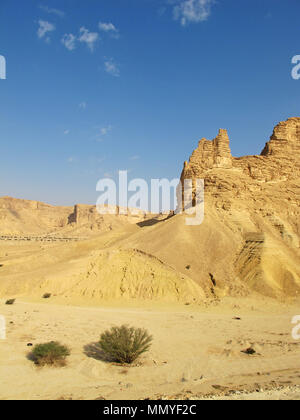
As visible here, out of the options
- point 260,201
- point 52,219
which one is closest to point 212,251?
point 260,201

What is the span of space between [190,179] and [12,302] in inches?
935

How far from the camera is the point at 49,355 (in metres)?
9.01

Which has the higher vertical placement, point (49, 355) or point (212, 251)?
point (212, 251)

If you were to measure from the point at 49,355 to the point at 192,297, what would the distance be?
1380 centimetres

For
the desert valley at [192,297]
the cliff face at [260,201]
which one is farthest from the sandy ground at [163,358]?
the cliff face at [260,201]

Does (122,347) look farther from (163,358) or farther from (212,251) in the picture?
(212,251)

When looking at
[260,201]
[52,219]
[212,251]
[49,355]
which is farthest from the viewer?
[52,219]

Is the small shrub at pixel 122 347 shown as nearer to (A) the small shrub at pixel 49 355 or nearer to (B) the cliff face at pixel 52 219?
(A) the small shrub at pixel 49 355

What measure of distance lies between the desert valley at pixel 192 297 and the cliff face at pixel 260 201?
0.12 meters

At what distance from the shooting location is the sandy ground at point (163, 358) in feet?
22.7

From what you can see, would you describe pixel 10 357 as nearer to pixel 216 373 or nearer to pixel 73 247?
pixel 216 373

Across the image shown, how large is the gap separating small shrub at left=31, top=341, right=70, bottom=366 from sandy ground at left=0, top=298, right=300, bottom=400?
26 cm

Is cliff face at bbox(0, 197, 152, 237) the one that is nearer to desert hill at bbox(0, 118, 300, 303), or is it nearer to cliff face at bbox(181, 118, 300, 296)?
desert hill at bbox(0, 118, 300, 303)
